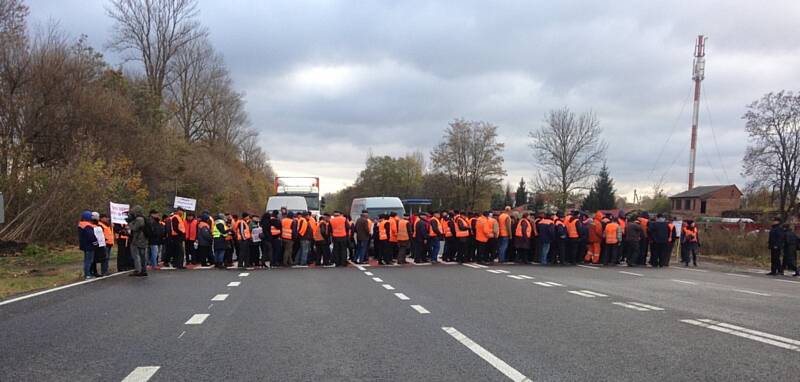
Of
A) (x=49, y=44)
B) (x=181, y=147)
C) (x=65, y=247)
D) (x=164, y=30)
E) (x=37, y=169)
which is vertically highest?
(x=164, y=30)

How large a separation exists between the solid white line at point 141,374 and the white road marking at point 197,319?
8.49 ft

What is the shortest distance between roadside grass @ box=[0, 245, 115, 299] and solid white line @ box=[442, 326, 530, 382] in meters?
8.78

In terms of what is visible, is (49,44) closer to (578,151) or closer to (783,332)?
(783,332)

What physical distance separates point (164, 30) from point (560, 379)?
1783 inches

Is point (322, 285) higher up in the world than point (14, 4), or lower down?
lower down

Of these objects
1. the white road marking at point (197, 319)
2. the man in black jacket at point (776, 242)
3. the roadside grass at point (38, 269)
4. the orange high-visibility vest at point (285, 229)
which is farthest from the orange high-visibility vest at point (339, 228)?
the man in black jacket at point (776, 242)

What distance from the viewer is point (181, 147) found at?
143 feet

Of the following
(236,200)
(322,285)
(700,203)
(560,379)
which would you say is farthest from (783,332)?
(700,203)

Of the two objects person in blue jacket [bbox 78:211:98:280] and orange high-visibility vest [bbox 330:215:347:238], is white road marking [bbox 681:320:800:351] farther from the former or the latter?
person in blue jacket [bbox 78:211:98:280]

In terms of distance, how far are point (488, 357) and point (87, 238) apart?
11.6 metres

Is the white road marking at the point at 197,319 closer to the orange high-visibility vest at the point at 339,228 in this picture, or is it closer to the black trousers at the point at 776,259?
the orange high-visibility vest at the point at 339,228

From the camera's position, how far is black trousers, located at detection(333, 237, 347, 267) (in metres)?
19.5

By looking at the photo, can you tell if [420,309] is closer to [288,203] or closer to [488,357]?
[488,357]

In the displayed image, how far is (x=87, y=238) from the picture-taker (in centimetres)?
1447
